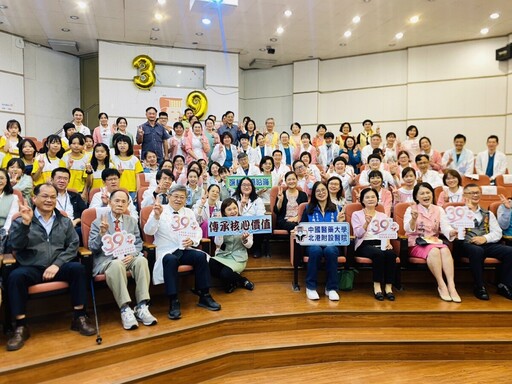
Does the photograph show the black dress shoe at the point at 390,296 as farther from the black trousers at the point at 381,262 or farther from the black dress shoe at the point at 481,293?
the black dress shoe at the point at 481,293

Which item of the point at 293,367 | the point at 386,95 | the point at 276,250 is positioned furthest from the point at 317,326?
the point at 386,95

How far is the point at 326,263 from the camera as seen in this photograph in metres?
3.39

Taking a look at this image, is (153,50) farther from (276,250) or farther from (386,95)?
(276,250)

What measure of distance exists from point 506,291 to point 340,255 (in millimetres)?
1625

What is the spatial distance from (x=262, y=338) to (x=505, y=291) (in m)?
2.45

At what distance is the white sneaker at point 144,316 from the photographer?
280 centimetres

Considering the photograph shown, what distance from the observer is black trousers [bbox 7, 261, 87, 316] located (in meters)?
2.44

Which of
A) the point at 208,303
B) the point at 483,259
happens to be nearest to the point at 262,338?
the point at 208,303

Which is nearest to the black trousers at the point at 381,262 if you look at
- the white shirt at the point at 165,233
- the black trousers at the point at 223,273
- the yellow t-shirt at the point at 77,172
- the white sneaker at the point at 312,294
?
the white sneaker at the point at 312,294

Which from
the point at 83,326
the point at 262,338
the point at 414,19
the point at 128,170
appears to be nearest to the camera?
the point at 83,326

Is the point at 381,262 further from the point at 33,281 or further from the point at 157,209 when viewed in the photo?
the point at 33,281

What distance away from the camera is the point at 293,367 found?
2.76m

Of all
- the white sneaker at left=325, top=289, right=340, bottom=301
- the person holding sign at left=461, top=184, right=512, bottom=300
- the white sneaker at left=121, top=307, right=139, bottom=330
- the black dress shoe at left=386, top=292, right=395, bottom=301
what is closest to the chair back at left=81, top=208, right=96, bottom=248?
the white sneaker at left=121, top=307, right=139, bottom=330

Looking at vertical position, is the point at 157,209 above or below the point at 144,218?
above
